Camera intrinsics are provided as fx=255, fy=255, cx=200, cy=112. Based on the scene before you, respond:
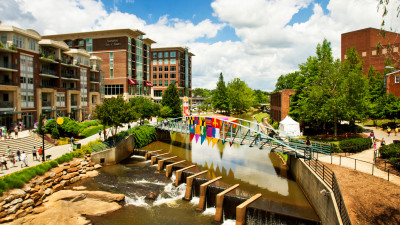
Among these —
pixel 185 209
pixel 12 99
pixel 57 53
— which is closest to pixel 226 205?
pixel 185 209

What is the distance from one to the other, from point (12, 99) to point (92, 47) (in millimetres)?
34337

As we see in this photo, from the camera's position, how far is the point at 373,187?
1608cm

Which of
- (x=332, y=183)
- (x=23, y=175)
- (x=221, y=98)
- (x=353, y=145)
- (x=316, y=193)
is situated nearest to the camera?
(x=332, y=183)

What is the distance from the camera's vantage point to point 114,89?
2625 inches

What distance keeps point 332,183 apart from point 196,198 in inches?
418

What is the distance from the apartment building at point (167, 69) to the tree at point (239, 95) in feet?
66.5

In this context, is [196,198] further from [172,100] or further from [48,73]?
[172,100]

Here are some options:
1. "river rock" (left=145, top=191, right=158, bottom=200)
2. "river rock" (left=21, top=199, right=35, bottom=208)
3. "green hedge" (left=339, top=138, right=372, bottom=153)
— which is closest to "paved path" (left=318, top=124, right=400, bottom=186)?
"green hedge" (left=339, top=138, right=372, bottom=153)

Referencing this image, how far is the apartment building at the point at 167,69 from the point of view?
3984 inches

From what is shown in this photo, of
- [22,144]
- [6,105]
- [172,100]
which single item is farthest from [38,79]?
[172,100]

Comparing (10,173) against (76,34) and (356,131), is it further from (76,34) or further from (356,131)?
(76,34)

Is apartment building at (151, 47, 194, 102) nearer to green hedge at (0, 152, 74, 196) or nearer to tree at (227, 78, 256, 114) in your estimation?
tree at (227, 78, 256, 114)

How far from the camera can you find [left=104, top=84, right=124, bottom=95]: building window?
66.2 m

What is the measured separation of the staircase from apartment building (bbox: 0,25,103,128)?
5.92m
